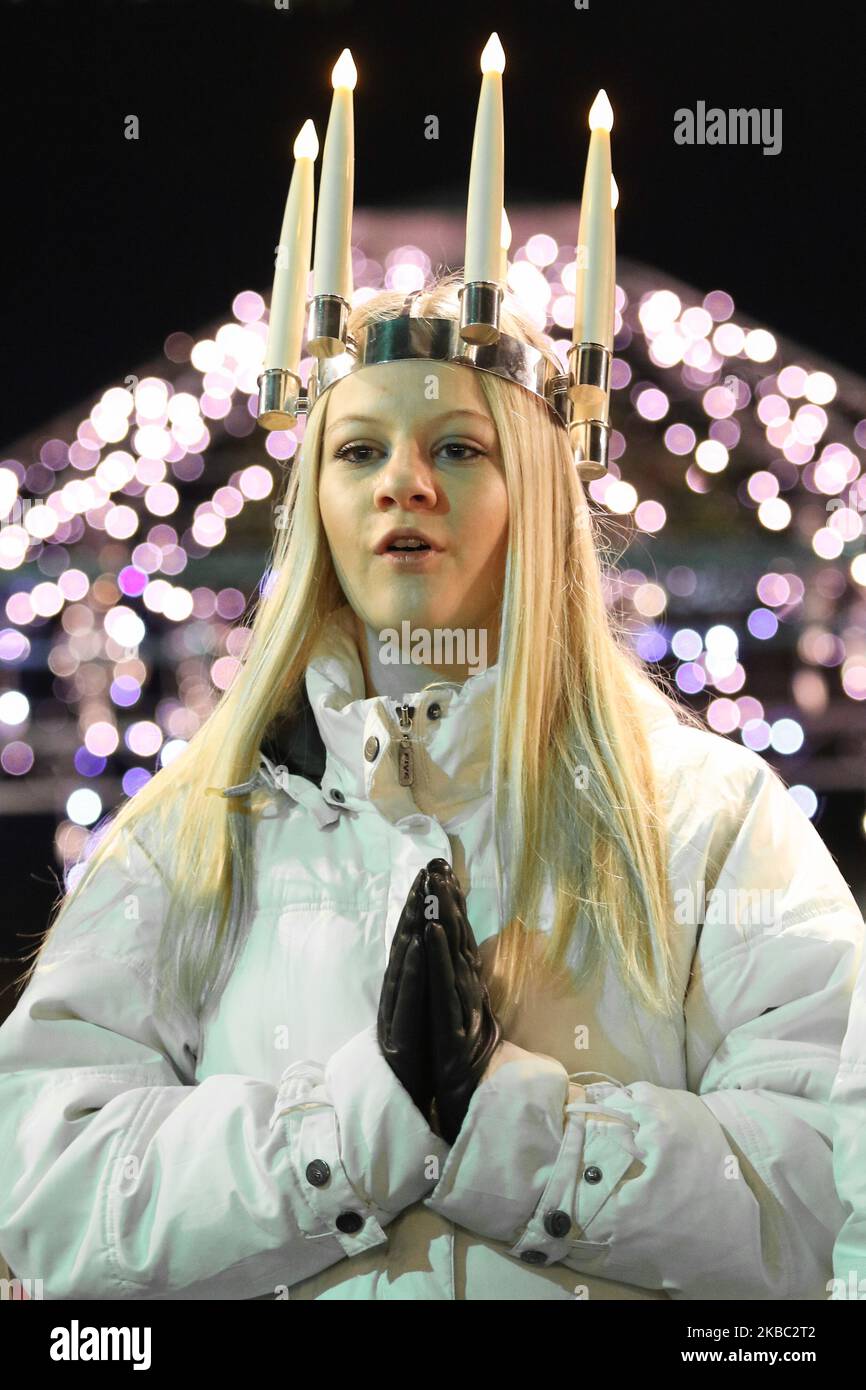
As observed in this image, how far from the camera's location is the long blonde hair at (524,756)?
1643mm

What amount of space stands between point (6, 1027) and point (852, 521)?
4.14 feet

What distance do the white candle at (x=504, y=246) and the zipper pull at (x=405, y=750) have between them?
1.78ft

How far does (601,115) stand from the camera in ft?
6.02

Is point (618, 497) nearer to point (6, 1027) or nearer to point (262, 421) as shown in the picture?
point (262, 421)

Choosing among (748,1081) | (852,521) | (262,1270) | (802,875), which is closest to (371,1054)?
(262,1270)

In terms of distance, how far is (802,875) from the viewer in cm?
165

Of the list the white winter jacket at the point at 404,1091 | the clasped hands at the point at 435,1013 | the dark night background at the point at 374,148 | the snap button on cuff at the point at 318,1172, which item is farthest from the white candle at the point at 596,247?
the snap button on cuff at the point at 318,1172

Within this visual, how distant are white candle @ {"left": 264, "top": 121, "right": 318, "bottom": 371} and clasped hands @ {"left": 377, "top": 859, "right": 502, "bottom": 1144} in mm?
723

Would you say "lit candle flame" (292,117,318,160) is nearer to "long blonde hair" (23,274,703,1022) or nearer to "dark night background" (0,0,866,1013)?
"dark night background" (0,0,866,1013)

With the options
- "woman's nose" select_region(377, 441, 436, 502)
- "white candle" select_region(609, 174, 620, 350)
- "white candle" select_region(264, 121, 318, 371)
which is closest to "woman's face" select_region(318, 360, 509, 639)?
"woman's nose" select_region(377, 441, 436, 502)

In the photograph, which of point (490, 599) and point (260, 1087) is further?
point (490, 599)

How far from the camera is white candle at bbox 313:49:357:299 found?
174cm

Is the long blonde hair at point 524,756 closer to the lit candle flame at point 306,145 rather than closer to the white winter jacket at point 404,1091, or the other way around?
the white winter jacket at point 404,1091

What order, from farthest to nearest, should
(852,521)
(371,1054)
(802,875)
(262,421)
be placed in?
(852,521) → (262,421) → (802,875) → (371,1054)
